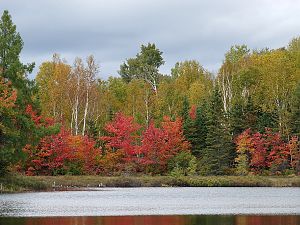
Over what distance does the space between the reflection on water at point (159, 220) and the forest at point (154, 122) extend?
27540 mm

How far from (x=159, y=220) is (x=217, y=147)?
177 feet

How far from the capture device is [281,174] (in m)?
86.7

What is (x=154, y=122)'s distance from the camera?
9775 centimetres

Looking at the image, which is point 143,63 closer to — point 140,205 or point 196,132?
point 196,132

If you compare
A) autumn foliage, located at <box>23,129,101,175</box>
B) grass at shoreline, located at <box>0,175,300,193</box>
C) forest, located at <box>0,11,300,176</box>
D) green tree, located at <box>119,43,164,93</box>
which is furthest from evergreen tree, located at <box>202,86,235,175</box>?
green tree, located at <box>119,43,164,93</box>

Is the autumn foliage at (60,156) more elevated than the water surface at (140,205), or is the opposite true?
the autumn foliage at (60,156)

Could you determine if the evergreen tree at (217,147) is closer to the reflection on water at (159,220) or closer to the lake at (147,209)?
the lake at (147,209)

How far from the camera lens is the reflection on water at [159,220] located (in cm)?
3453

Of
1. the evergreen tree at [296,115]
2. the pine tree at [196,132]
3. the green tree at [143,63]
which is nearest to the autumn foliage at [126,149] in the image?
the pine tree at [196,132]

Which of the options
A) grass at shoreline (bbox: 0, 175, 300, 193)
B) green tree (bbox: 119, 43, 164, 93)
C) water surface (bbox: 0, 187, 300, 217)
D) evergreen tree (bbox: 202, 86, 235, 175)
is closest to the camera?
water surface (bbox: 0, 187, 300, 217)

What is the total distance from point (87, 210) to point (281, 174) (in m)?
47.8

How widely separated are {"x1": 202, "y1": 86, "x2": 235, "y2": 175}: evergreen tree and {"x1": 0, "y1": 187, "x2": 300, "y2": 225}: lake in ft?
97.5

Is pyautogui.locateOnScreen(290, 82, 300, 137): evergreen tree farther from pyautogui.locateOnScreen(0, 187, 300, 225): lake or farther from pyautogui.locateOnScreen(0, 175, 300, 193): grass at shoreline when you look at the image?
pyautogui.locateOnScreen(0, 187, 300, 225): lake

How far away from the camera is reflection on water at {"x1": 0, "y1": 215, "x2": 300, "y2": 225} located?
34.5 meters
